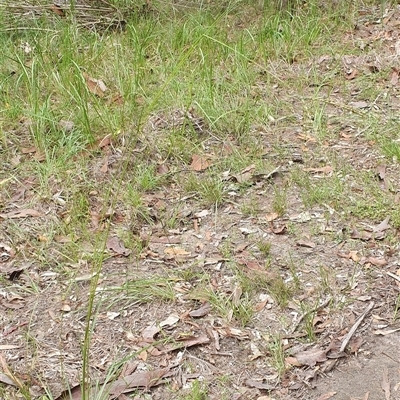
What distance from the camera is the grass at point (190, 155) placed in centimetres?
327

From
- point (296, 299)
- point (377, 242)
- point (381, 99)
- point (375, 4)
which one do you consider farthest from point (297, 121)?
point (375, 4)

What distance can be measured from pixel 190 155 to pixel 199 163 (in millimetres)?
96

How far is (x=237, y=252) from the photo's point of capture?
11.2 feet

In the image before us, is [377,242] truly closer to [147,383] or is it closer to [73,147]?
[147,383]

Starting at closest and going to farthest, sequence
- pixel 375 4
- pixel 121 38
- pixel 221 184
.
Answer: pixel 221 184 < pixel 121 38 < pixel 375 4

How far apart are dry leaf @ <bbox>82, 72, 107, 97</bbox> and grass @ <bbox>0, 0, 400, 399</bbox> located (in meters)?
0.02

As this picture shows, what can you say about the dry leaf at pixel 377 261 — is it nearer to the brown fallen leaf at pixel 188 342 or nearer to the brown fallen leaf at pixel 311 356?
the brown fallen leaf at pixel 311 356

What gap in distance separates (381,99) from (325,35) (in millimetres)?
1125

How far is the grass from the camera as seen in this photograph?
3.27 meters

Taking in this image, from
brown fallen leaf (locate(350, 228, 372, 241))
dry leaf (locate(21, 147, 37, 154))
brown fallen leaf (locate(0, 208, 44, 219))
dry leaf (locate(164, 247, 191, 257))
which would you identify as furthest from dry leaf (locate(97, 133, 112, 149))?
brown fallen leaf (locate(350, 228, 372, 241))

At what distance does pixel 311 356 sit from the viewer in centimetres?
279

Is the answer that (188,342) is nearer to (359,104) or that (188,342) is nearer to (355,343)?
(355,343)

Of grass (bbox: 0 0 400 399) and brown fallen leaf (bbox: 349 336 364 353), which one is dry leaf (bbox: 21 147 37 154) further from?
brown fallen leaf (bbox: 349 336 364 353)

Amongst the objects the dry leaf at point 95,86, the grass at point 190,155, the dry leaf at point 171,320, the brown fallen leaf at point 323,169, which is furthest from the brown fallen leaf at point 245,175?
the dry leaf at point 95,86
